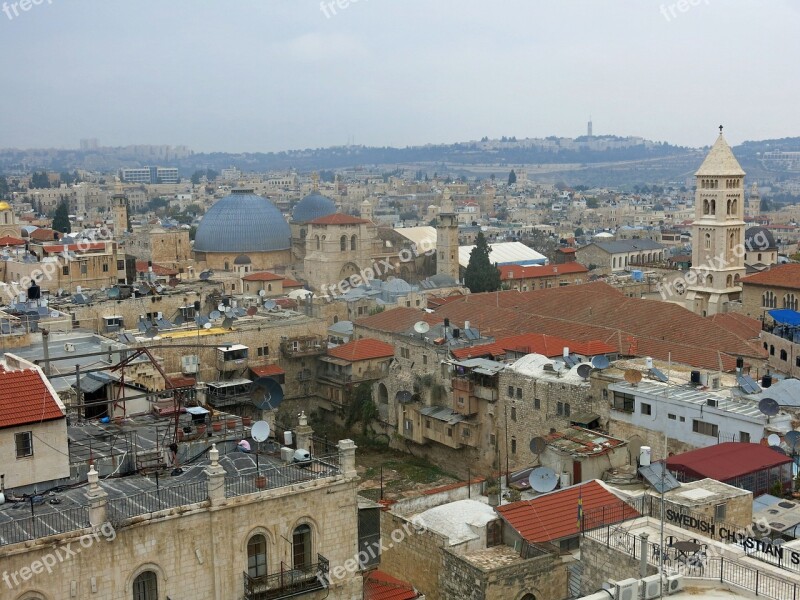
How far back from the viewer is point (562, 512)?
51.8ft

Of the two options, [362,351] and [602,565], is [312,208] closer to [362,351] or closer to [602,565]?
[362,351]

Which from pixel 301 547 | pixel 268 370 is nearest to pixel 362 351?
pixel 268 370

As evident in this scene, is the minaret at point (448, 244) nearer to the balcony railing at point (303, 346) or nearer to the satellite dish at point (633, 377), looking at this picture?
the balcony railing at point (303, 346)

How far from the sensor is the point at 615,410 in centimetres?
2458

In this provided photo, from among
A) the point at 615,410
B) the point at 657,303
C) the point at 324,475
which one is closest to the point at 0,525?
the point at 324,475

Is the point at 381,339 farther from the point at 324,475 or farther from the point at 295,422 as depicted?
the point at 324,475

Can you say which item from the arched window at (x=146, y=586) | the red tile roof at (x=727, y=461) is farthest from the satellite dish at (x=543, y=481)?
the arched window at (x=146, y=586)

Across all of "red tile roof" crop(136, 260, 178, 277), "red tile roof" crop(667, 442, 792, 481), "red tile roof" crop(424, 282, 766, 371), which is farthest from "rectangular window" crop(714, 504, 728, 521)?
"red tile roof" crop(136, 260, 178, 277)

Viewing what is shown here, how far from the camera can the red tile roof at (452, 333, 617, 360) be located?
98.9ft

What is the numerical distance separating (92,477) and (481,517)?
724 cm

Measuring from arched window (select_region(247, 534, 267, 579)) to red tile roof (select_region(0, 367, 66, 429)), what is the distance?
10.8 feet

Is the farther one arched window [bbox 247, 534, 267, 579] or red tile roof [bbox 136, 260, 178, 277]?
red tile roof [bbox 136, 260, 178, 277]

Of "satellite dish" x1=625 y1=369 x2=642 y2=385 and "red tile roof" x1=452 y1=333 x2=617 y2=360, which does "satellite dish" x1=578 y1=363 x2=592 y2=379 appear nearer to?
"satellite dish" x1=625 y1=369 x2=642 y2=385

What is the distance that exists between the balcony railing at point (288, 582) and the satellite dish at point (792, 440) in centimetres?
1096
